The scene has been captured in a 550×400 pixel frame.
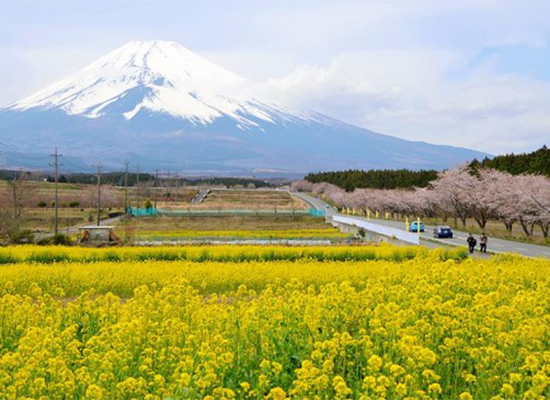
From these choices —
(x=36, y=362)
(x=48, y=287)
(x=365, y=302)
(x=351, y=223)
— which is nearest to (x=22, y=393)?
(x=36, y=362)

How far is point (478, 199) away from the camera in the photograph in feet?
204

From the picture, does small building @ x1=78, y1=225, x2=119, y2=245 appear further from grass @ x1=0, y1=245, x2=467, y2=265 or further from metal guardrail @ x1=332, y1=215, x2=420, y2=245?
metal guardrail @ x1=332, y1=215, x2=420, y2=245

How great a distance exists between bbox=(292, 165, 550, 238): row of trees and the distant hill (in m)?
2.39

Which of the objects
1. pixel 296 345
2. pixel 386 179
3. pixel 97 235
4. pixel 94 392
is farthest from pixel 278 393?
pixel 386 179

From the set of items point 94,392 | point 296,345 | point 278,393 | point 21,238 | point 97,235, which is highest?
point 278,393

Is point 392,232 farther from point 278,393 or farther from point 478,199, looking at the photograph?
point 278,393

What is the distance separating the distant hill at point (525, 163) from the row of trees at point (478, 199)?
2389mm

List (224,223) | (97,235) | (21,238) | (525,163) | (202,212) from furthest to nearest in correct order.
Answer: (202,212) → (525,163) → (224,223) → (21,238) → (97,235)

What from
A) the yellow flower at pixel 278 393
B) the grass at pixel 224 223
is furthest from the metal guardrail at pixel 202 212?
the yellow flower at pixel 278 393

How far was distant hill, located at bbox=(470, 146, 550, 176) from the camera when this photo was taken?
226ft

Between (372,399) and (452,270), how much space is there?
5996mm

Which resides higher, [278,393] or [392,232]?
[278,393]

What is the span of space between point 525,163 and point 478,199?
1575 cm

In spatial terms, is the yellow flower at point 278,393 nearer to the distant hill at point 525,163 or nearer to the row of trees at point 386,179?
the distant hill at point 525,163
